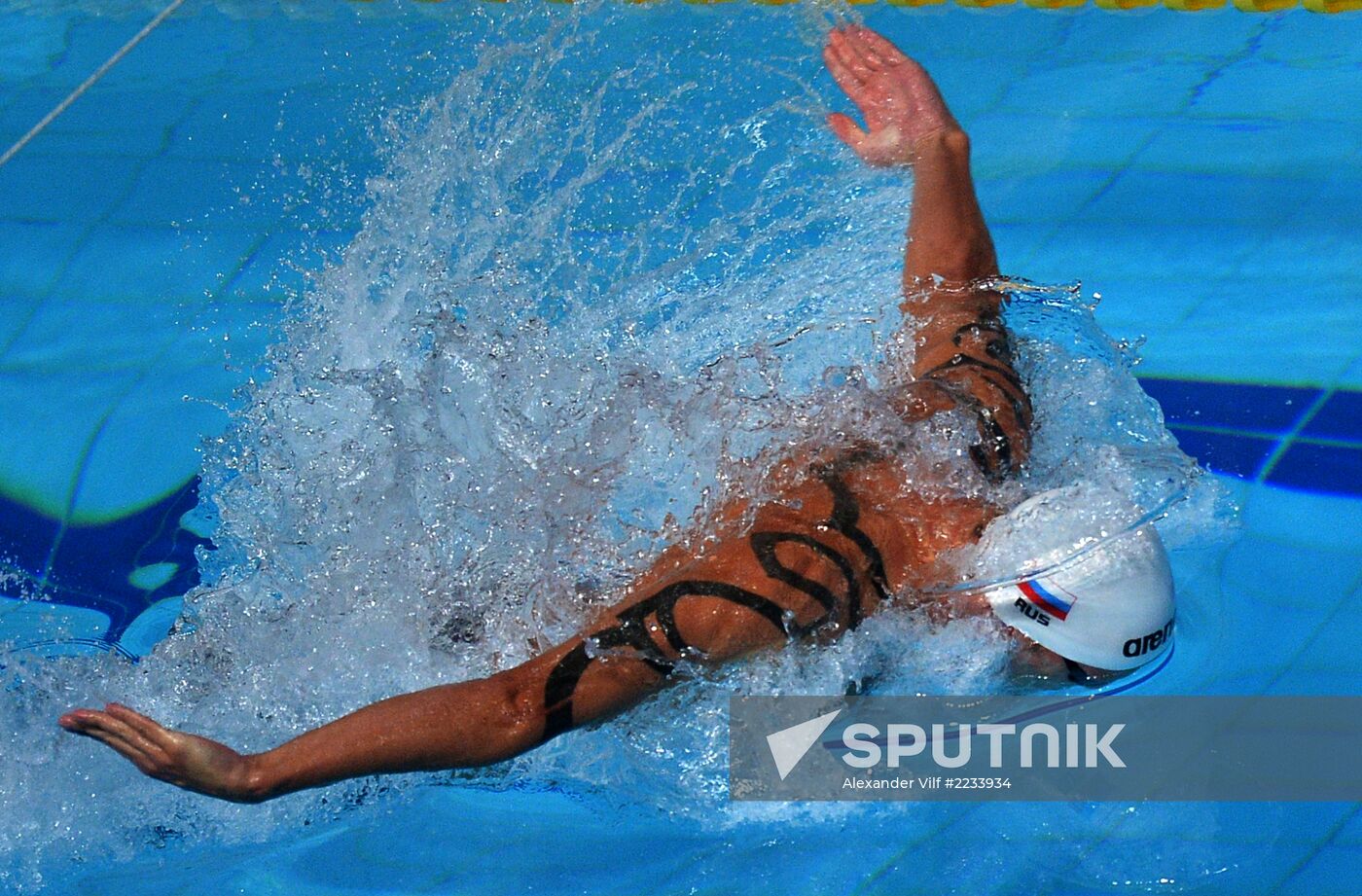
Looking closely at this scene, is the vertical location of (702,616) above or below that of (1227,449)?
above

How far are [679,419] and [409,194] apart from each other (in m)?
1.26

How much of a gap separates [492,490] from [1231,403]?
1.87 m

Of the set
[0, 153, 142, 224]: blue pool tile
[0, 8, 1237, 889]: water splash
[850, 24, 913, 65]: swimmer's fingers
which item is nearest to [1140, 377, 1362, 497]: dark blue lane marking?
[0, 8, 1237, 889]: water splash

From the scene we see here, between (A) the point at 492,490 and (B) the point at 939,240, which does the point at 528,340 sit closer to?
(A) the point at 492,490

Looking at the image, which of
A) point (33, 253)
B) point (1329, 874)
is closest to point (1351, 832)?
point (1329, 874)

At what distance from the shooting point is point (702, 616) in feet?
6.03

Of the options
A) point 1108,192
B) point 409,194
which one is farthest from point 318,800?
point 1108,192

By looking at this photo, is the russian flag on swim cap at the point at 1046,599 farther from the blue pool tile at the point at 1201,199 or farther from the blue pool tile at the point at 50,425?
the blue pool tile at the point at 50,425

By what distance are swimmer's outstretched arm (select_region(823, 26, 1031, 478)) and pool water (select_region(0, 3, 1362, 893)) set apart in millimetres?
294

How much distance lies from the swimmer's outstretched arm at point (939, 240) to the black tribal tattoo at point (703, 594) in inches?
15.1

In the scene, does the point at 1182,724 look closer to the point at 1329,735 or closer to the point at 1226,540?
the point at 1329,735

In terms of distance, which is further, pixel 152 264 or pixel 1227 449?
pixel 152 264

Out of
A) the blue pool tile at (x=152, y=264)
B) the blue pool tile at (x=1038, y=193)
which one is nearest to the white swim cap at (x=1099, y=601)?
the blue pool tile at (x=1038, y=193)

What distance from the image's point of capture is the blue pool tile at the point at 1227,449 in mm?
2982
